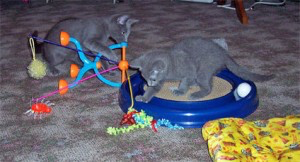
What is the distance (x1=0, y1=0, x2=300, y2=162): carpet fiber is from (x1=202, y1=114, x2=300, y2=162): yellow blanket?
8 centimetres

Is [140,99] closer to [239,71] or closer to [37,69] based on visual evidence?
[239,71]

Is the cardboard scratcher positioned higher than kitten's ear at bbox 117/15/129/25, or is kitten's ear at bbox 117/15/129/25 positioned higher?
kitten's ear at bbox 117/15/129/25

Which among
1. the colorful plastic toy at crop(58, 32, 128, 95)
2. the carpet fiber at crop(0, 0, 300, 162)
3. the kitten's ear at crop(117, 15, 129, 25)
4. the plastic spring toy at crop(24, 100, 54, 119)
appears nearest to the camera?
the carpet fiber at crop(0, 0, 300, 162)

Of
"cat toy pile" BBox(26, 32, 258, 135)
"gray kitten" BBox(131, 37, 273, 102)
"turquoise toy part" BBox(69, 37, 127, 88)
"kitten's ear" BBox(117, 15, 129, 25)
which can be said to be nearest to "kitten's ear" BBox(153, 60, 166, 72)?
"gray kitten" BBox(131, 37, 273, 102)

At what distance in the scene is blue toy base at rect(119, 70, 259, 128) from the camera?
1.19 meters

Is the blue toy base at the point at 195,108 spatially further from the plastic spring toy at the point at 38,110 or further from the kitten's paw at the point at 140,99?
the plastic spring toy at the point at 38,110

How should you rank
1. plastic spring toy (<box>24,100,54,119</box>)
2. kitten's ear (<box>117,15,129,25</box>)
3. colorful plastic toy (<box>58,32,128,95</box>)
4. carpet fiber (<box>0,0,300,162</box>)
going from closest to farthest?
carpet fiber (<box>0,0,300,162</box>) < plastic spring toy (<box>24,100,54,119</box>) < colorful plastic toy (<box>58,32,128,95</box>) < kitten's ear (<box>117,15,129,25</box>)

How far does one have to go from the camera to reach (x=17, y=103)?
4.75ft

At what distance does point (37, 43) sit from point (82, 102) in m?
0.52

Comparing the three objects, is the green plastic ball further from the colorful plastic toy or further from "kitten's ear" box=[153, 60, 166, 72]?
"kitten's ear" box=[153, 60, 166, 72]

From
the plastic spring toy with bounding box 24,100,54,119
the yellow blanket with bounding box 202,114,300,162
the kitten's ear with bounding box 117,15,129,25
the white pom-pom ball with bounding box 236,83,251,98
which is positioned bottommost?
the plastic spring toy with bounding box 24,100,54,119

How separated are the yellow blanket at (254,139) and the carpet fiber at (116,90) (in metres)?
0.08

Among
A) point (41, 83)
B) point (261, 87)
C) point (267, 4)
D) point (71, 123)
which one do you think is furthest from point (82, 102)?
point (267, 4)

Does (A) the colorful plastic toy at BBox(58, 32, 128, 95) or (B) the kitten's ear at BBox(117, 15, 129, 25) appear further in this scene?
(B) the kitten's ear at BBox(117, 15, 129, 25)
